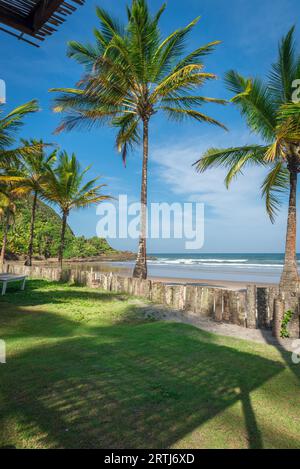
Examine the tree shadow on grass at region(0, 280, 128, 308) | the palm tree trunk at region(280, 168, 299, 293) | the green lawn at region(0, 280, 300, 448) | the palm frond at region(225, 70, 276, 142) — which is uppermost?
the palm frond at region(225, 70, 276, 142)

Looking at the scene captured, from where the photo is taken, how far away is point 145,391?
3.68 metres

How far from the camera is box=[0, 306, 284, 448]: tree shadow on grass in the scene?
108 inches

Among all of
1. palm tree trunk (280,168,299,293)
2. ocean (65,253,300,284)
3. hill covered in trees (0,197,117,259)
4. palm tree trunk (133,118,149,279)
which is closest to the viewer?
palm tree trunk (280,168,299,293)

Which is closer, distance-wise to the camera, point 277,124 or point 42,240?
point 277,124

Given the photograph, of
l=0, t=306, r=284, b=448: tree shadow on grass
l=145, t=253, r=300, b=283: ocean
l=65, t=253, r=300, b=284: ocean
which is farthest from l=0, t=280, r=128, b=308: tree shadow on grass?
l=145, t=253, r=300, b=283: ocean

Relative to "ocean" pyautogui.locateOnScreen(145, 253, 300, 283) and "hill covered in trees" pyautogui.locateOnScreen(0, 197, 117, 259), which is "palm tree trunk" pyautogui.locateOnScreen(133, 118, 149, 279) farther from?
"hill covered in trees" pyautogui.locateOnScreen(0, 197, 117, 259)

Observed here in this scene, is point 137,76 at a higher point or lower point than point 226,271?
higher

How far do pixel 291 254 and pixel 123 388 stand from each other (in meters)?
8.18

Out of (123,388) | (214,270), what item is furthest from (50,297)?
(214,270)

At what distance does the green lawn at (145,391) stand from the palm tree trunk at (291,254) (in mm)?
4404

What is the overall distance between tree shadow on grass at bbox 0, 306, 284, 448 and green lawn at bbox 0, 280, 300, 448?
12 millimetres

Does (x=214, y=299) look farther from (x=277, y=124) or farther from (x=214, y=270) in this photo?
(x=214, y=270)

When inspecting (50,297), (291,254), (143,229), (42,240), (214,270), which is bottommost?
(214,270)
